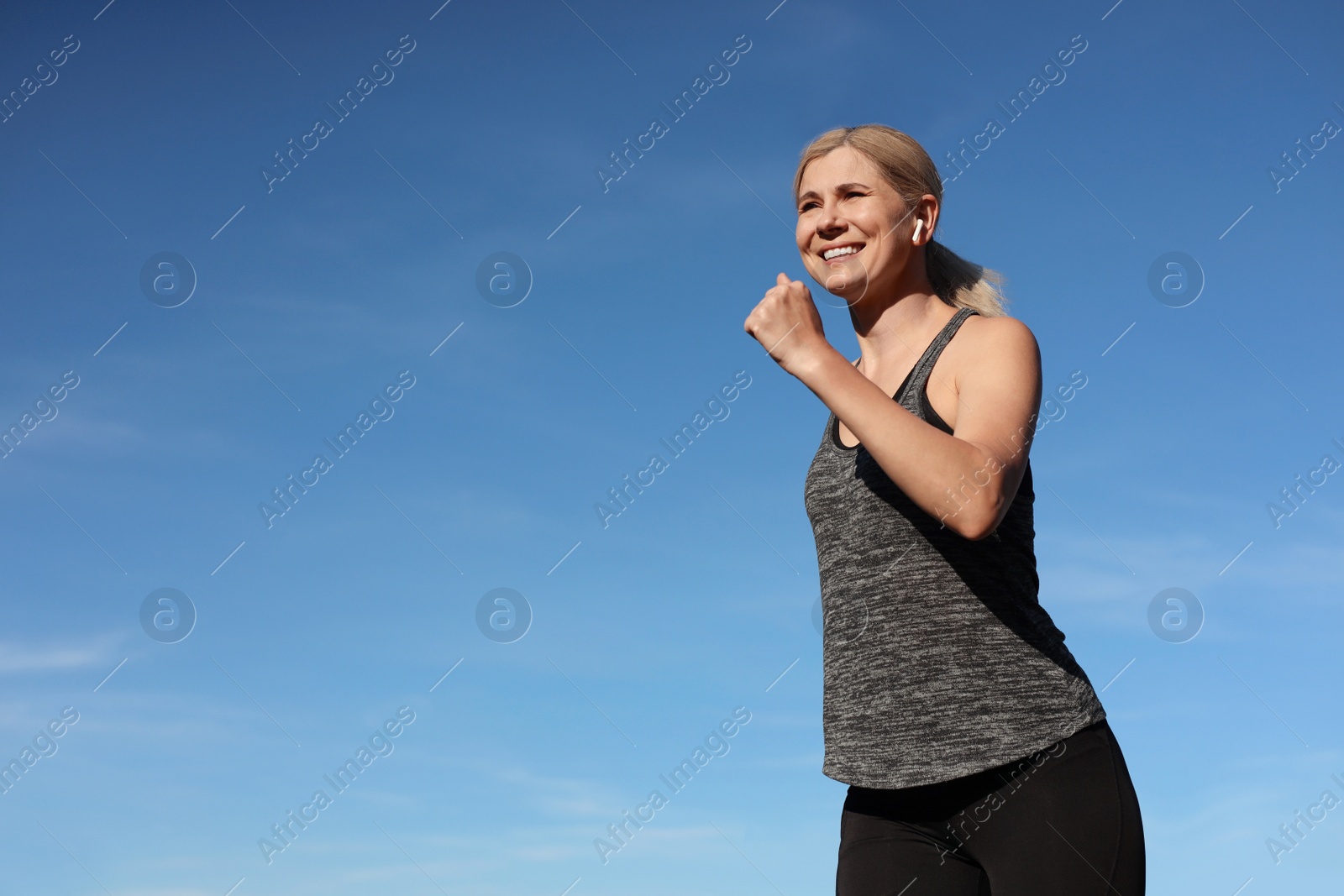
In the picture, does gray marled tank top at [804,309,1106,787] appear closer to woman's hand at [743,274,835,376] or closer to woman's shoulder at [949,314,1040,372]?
woman's shoulder at [949,314,1040,372]

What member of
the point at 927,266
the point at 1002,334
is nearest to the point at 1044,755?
the point at 1002,334

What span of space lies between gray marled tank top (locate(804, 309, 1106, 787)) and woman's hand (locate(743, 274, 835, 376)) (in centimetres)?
41

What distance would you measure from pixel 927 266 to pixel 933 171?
0.93 feet

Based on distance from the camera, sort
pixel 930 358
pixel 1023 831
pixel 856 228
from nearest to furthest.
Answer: pixel 1023 831 < pixel 930 358 < pixel 856 228

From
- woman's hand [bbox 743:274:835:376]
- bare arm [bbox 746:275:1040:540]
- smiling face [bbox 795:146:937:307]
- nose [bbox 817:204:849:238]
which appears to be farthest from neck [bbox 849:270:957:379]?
woman's hand [bbox 743:274:835:376]

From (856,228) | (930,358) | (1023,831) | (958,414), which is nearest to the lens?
(1023,831)

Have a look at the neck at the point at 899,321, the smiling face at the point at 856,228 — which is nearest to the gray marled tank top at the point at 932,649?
the neck at the point at 899,321

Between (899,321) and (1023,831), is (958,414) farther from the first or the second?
(1023,831)

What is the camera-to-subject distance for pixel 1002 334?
2.85 metres

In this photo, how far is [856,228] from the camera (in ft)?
10.4

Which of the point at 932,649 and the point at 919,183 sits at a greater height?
the point at 919,183

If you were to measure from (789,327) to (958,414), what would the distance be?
489 mm

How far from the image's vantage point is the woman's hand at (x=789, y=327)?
2.64m

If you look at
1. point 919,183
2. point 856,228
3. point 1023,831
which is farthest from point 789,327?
point 1023,831
